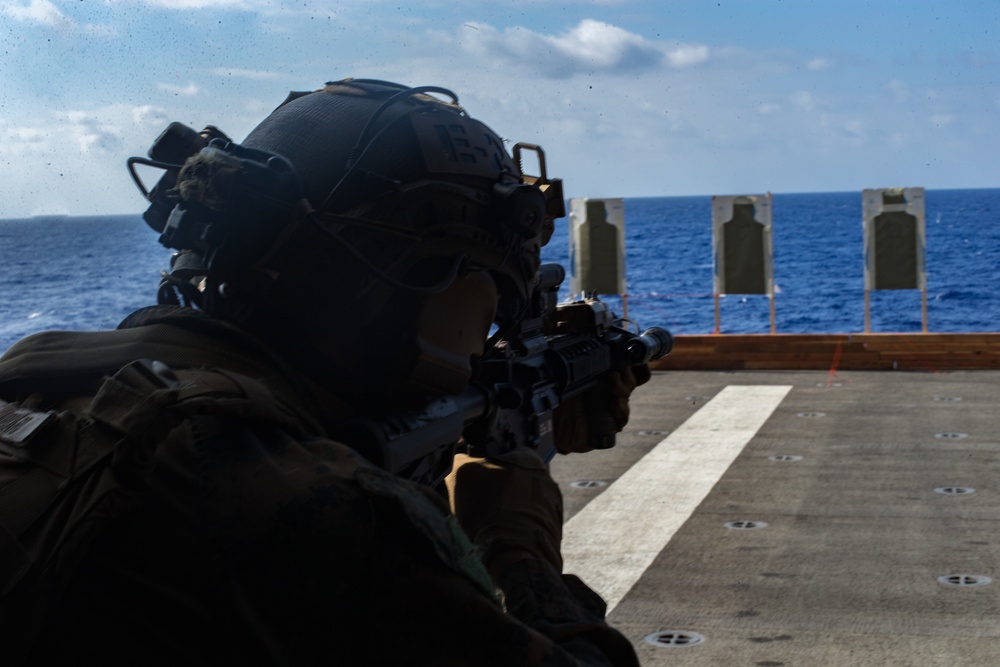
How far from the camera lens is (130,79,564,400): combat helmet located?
145cm

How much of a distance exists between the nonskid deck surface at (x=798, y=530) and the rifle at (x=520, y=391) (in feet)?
4.38

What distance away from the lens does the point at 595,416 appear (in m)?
3.38

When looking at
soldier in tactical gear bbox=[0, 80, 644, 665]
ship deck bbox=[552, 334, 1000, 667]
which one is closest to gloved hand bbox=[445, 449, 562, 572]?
soldier in tactical gear bbox=[0, 80, 644, 665]

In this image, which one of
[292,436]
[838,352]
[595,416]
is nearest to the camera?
[292,436]

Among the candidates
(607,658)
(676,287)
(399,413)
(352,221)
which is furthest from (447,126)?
(676,287)

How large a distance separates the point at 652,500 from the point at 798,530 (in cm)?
100

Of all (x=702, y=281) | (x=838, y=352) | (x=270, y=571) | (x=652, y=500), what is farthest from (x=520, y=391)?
(x=702, y=281)

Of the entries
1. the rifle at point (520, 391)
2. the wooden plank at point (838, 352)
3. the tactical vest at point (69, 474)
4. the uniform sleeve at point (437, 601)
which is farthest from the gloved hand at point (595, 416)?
the wooden plank at point (838, 352)

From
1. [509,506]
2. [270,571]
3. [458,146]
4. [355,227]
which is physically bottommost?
[509,506]

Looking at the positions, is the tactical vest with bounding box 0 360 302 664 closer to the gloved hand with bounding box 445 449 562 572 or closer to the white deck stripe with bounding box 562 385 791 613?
the gloved hand with bounding box 445 449 562 572

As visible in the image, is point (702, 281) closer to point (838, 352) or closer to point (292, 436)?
point (838, 352)

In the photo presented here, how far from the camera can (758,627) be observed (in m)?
4.44

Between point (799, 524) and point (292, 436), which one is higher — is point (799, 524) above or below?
below

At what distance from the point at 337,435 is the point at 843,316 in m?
44.3
